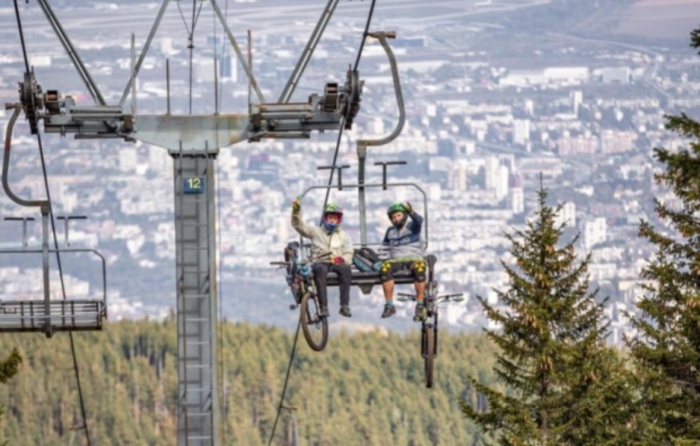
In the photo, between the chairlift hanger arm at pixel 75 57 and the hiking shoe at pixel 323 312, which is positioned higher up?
the chairlift hanger arm at pixel 75 57

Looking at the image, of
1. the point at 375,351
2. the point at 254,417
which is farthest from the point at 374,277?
the point at 375,351

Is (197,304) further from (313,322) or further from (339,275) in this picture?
(339,275)

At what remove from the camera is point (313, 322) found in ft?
92.8

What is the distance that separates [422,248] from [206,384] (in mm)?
2953

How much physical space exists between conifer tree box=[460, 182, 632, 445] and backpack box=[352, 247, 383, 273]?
349 centimetres

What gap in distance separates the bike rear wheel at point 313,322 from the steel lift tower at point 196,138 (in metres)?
1.03

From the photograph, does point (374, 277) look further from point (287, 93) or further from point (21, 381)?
point (21, 381)

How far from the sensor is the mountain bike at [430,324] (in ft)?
92.5

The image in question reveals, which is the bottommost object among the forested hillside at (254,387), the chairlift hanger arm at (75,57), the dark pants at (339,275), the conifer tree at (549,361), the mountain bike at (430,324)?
the forested hillside at (254,387)

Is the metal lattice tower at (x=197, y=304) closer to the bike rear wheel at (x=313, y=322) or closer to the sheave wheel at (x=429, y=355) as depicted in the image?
the bike rear wheel at (x=313, y=322)

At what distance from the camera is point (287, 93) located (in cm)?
2836

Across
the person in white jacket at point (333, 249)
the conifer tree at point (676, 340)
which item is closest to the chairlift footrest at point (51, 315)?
the person in white jacket at point (333, 249)

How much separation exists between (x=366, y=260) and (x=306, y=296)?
94 cm

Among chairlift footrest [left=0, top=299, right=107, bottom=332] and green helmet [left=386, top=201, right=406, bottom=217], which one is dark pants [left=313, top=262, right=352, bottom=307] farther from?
chairlift footrest [left=0, top=299, right=107, bottom=332]
